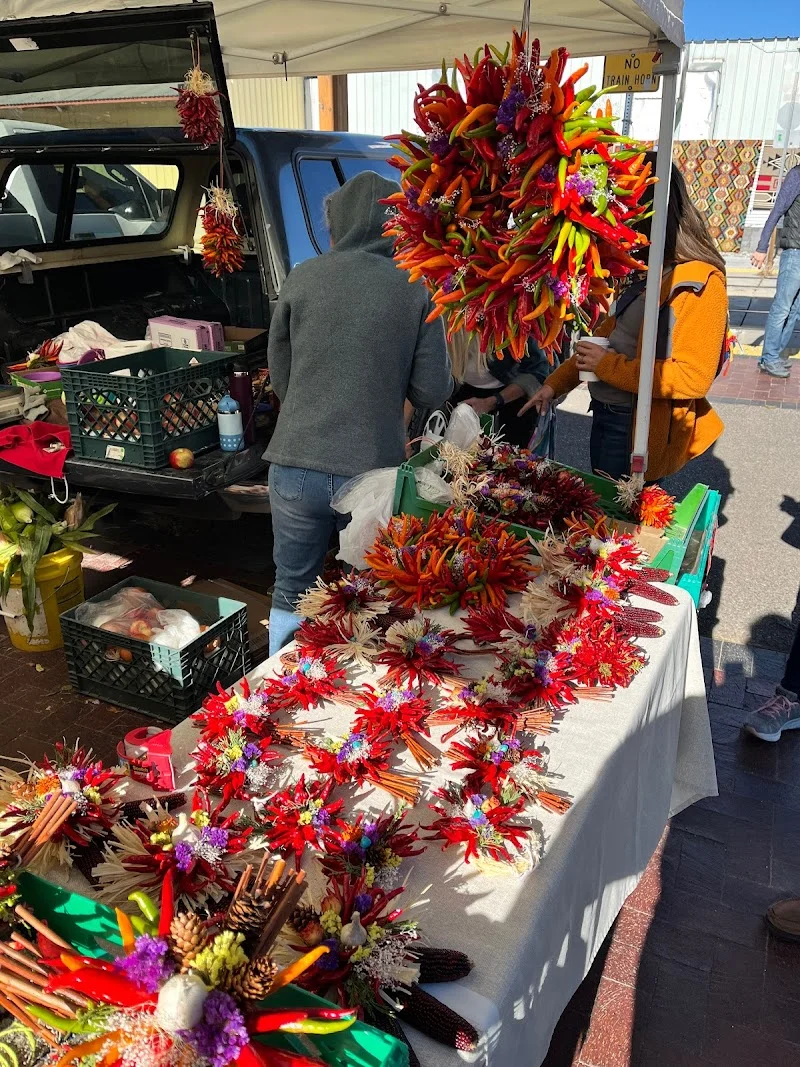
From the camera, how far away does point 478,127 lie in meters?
1.83

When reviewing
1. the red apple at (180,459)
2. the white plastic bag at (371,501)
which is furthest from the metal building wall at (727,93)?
the white plastic bag at (371,501)

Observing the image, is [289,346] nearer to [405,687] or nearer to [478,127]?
[478,127]

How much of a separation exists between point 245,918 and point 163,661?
84.8 inches

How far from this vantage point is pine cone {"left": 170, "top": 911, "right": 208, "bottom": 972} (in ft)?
3.14

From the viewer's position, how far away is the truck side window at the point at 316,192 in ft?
14.6

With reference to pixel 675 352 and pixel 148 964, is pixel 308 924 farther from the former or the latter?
pixel 675 352

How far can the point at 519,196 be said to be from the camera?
1778mm

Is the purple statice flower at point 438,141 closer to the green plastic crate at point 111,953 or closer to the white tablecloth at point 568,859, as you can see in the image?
the white tablecloth at point 568,859

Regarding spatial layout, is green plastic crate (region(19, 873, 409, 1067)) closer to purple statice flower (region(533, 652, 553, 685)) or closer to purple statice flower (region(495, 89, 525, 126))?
purple statice flower (region(533, 652, 553, 685))

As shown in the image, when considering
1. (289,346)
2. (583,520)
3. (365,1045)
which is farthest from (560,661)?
(289,346)

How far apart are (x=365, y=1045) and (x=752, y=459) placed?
21.6 ft

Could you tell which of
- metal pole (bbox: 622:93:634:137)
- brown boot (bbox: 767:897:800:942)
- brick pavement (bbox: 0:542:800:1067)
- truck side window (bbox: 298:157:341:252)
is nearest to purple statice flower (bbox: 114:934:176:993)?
brick pavement (bbox: 0:542:800:1067)

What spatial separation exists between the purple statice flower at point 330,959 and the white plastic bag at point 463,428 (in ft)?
6.62

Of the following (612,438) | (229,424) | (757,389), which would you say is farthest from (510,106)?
(757,389)
